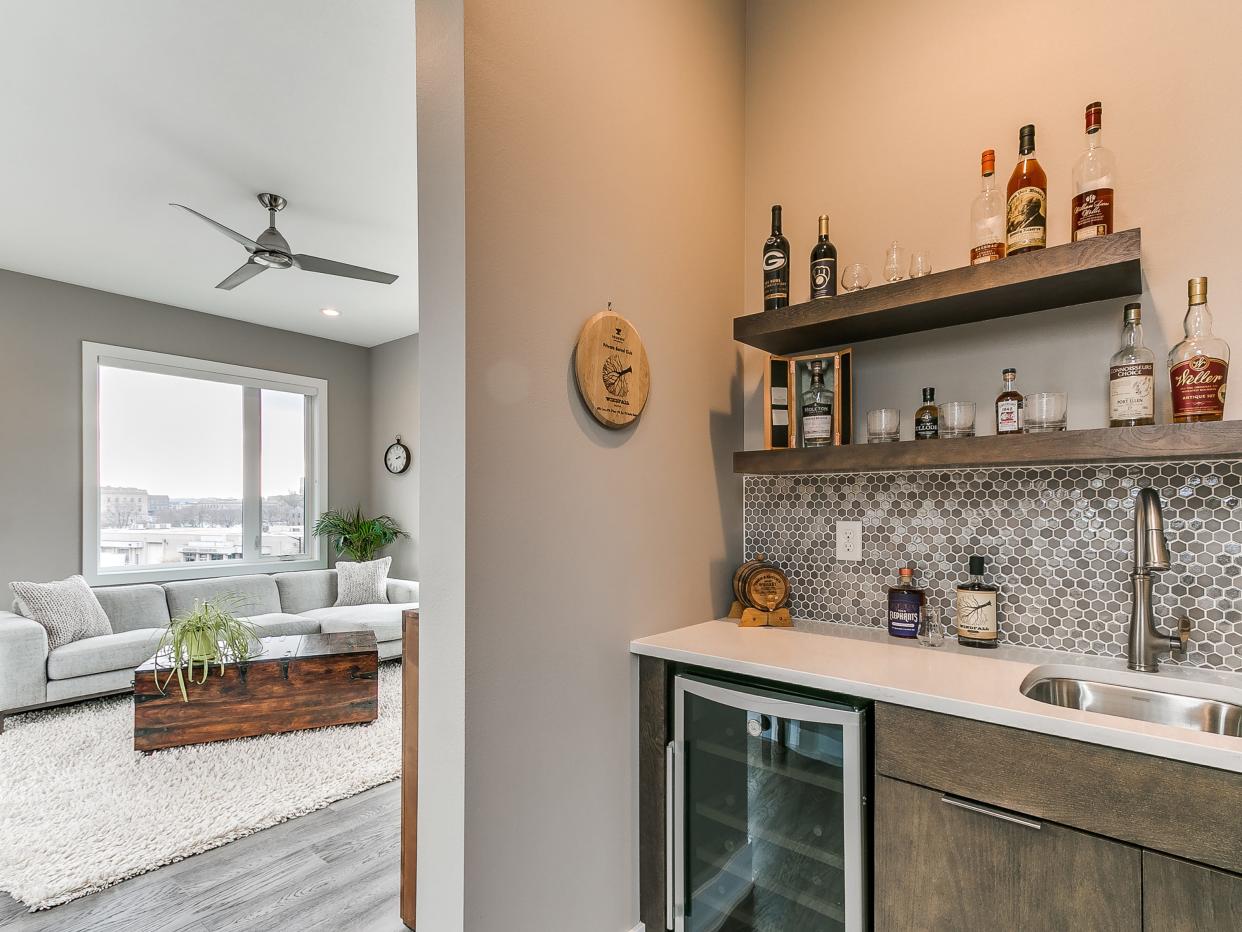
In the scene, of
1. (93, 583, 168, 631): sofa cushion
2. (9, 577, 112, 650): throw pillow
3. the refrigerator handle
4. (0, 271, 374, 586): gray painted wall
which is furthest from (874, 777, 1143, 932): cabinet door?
(0, 271, 374, 586): gray painted wall

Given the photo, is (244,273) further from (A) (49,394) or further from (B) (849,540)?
(B) (849,540)

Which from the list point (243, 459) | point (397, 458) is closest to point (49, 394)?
point (243, 459)

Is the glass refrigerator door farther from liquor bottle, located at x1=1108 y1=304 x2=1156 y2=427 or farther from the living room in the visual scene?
the living room

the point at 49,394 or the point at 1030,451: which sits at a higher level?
the point at 49,394

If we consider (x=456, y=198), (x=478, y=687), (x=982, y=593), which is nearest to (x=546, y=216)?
(x=456, y=198)

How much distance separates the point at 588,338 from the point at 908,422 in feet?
3.32

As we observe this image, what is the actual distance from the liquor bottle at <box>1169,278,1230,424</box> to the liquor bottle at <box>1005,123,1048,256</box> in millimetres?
328

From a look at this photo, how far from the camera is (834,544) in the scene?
203 cm

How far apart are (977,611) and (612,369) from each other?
1.17m

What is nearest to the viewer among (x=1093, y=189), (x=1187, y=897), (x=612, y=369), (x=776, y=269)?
(x=1187, y=897)

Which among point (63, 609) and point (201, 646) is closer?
point (201, 646)

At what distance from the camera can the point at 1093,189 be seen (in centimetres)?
146

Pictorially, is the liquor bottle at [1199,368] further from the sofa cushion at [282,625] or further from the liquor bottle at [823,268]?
the sofa cushion at [282,625]

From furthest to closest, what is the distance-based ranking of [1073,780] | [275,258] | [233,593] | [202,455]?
[202,455]
[233,593]
[275,258]
[1073,780]
